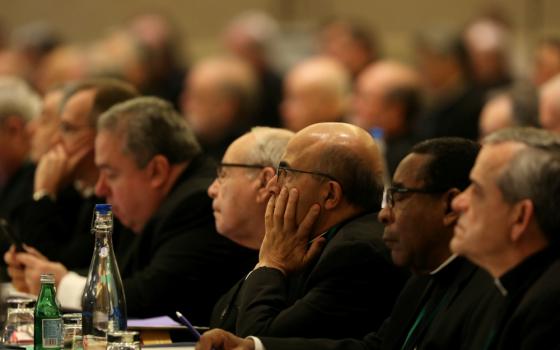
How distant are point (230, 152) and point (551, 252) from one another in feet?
6.01

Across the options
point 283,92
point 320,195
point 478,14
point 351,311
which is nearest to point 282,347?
point 351,311

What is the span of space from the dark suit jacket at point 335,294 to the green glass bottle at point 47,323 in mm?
605

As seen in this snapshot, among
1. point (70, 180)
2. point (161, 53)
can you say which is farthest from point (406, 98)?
point (161, 53)

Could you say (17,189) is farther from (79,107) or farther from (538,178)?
(538,178)

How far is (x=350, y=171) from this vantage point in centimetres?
437

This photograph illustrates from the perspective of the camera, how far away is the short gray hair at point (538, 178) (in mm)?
3469

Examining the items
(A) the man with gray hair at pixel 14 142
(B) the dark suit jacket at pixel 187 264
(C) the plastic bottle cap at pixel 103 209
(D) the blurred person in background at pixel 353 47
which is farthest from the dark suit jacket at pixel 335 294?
(D) the blurred person in background at pixel 353 47

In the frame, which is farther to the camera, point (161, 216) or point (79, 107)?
point (79, 107)

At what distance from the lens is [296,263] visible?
14.3 ft

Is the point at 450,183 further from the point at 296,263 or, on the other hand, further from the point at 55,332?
the point at 55,332

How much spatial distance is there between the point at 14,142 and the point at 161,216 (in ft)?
8.33

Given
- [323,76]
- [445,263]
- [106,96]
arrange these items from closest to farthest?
[445,263], [106,96], [323,76]

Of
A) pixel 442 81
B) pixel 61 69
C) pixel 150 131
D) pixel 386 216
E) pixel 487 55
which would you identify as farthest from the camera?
pixel 442 81

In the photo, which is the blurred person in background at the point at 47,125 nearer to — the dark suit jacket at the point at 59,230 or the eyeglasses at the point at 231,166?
the dark suit jacket at the point at 59,230
